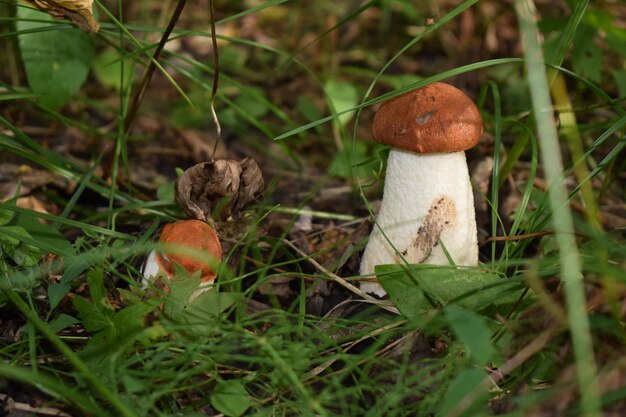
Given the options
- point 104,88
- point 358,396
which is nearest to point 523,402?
point 358,396

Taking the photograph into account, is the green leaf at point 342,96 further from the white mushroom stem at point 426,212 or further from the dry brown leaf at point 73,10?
the dry brown leaf at point 73,10

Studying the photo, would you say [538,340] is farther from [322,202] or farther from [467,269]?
[322,202]

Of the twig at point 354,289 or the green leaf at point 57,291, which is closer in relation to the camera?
the green leaf at point 57,291

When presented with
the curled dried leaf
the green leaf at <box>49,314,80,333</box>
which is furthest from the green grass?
the curled dried leaf

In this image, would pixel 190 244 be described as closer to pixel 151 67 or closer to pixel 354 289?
pixel 354 289

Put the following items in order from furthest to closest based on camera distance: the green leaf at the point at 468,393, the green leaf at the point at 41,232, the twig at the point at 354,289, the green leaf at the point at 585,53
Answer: the green leaf at the point at 585,53, the green leaf at the point at 41,232, the twig at the point at 354,289, the green leaf at the point at 468,393

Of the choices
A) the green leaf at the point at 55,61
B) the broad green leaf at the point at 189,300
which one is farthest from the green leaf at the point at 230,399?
the green leaf at the point at 55,61
